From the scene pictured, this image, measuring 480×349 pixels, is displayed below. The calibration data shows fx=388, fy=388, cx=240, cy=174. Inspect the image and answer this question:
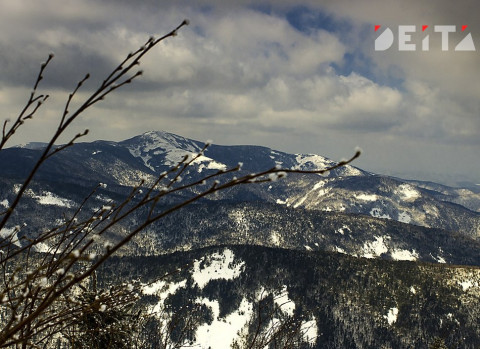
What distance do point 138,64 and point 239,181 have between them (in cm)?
120

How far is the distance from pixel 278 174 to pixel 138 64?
1.42m

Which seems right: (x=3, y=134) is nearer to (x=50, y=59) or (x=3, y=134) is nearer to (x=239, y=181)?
(x=50, y=59)

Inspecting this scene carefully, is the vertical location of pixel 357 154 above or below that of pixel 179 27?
below

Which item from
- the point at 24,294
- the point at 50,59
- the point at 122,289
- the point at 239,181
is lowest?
the point at 122,289

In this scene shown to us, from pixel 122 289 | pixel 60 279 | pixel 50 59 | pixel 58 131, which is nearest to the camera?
pixel 60 279

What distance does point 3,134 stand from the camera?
2.81m

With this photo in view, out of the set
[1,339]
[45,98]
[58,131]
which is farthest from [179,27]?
[1,339]

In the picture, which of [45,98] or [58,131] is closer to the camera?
[58,131]

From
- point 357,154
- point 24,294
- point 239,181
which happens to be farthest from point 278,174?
point 24,294

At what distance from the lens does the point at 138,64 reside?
9.11 ft

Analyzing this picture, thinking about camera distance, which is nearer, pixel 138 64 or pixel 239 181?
pixel 239 181

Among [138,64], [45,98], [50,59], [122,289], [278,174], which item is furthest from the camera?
[122,289]

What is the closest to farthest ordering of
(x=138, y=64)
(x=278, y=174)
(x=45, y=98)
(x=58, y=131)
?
1. (x=278, y=174)
2. (x=58, y=131)
3. (x=138, y=64)
4. (x=45, y=98)

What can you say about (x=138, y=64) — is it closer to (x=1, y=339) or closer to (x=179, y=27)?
(x=179, y=27)
